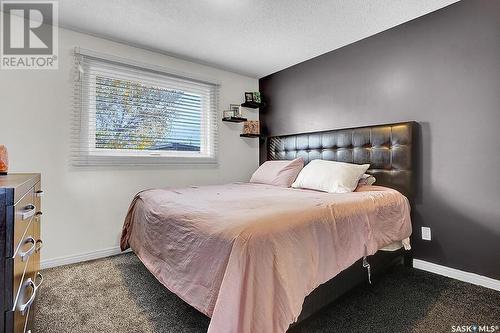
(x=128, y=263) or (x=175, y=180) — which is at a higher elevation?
(x=175, y=180)

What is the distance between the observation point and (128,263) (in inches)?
95.1

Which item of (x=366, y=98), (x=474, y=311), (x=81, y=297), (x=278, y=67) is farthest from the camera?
(x=278, y=67)

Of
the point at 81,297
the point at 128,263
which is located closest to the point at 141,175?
the point at 128,263

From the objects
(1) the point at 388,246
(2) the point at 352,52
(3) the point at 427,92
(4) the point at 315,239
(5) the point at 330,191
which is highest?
(2) the point at 352,52

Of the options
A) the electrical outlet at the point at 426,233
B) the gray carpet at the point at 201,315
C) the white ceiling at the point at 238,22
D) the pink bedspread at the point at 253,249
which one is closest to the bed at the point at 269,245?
the pink bedspread at the point at 253,249

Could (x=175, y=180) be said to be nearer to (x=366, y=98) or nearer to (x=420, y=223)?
(x=366, y=98)

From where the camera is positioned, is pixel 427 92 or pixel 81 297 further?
pixel 427 92

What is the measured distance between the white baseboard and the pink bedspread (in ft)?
2.23

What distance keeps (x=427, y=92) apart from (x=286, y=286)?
2227 millimetres

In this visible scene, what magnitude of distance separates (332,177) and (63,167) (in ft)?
8.44

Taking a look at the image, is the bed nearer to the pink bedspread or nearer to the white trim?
the pink bedspread

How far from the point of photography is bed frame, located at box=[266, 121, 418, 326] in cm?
156

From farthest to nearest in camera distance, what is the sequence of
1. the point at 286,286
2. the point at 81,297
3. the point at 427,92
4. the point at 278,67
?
the point at 278,67, the point at 427,92, the point at 81,297, the point at 286,286

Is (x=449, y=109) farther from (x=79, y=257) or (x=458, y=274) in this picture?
(x=79, y=257)
